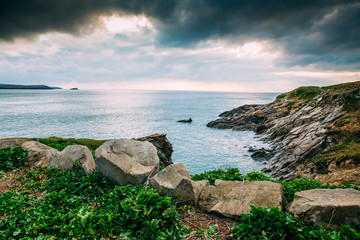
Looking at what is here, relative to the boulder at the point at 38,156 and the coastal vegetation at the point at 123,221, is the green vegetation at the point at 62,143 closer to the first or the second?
the boulder at the point at 38,156

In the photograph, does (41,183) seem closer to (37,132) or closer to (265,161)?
(265,161)

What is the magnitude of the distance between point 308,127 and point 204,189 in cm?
3666

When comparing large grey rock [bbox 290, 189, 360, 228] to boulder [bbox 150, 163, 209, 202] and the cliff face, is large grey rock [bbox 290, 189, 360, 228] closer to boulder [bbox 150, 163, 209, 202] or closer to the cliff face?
boulder [bbox 150, 163, 209, 202]

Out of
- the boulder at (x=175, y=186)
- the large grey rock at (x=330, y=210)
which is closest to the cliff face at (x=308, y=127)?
the large grey rock at (x=330, y=210)

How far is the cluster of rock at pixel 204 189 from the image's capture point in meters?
6.43

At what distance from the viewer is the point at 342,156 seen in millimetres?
15695

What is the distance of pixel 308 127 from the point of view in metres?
37.3

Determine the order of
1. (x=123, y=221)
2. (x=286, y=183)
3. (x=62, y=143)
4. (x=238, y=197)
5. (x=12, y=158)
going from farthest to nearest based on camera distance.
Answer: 1. (x=62, y=143)
2. (x=12, y=158)
3. (x=286, y=183)
4. (x=238, y=197)
5. (x=123, y=221)

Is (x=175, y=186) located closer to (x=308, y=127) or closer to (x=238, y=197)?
(x=238, y=197)

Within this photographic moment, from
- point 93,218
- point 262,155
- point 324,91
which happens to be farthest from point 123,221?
point 324,91

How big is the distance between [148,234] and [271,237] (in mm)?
3670

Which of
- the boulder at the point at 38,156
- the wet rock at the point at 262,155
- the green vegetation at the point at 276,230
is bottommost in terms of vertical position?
the wet rock at the point at 262,155

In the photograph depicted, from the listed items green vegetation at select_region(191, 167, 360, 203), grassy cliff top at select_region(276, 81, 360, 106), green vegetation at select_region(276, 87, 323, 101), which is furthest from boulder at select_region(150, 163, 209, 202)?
green vegetation at select_region(276, 87, 323, 101)

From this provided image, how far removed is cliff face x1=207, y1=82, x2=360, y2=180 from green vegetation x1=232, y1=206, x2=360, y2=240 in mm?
19811
